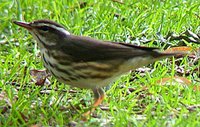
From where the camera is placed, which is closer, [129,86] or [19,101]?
[19,101]

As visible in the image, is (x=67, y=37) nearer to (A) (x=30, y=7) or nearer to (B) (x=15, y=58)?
(B) (x=15, y=58)

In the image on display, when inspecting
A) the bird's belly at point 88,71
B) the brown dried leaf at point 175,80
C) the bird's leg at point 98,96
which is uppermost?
the bird's belly at point 88,71

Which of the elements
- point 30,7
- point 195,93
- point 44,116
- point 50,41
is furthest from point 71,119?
point 30,7

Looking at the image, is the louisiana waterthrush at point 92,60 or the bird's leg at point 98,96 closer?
the louisiana waterthrush at point 92,60

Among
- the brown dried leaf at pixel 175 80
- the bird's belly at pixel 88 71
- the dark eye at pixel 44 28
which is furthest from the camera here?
the brown dried leaf at pixel 175 80

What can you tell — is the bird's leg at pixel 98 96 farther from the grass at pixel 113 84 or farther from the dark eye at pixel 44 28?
the dark eye at pixel 44 28

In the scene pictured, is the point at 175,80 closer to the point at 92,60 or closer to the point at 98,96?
the point at 98,96

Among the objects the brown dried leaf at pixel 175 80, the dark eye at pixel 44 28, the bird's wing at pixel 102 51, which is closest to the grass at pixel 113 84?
the brown dried leaf at pixel 175 80

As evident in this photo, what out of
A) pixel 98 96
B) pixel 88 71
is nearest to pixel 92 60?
pixel 88 71
